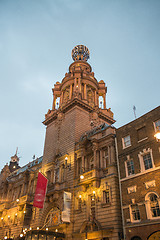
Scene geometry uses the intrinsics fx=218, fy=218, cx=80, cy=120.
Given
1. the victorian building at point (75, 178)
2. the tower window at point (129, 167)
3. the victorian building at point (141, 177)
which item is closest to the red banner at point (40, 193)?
the victorian building at point (75, 178)

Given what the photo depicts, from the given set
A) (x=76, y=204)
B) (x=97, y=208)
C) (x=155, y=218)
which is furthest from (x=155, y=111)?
(x=76, y=204)

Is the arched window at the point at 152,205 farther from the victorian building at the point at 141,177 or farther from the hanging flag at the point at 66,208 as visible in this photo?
the hanging flag at the point at 66,208

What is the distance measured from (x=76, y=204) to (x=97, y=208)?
16.0ft

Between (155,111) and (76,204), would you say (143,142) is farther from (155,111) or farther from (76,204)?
(76,204)

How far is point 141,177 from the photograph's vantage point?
2516 cm

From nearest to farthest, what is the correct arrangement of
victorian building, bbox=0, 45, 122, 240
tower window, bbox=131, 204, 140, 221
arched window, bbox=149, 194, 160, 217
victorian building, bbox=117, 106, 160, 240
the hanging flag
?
arched window, bbox=149, 194, 160, 217 < victorian building, bbox=117, 106, 160, 240 < tower window, bbox=131, 204, 140, 221 < victorian building, bbox=0, 45, 122, 240 < the hanging flag

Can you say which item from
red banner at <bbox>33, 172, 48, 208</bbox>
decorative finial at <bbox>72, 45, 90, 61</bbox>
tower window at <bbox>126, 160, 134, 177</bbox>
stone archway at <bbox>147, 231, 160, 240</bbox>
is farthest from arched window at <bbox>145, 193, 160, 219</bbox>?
decorative finial at <bbox>72, 45, 90, 61</bbox>

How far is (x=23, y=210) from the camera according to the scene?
149ft

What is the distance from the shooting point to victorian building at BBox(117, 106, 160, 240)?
74.6ft

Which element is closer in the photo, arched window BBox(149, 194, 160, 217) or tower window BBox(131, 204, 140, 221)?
arched window BBox(149, 194, 160, 217)

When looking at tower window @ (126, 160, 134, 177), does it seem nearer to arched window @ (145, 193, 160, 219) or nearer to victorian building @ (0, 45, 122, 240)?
victorian building @ (0, 45, 122, 240)

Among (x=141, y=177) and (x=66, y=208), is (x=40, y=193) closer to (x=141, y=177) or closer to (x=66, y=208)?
(x=66, y=208)

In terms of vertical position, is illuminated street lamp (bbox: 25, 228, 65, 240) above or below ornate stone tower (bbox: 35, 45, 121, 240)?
below

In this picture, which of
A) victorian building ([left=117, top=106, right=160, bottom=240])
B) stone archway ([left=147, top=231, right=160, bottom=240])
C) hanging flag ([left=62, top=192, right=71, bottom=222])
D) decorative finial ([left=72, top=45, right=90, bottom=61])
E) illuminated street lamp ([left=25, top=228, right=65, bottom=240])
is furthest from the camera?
decorative finial ([left=72, top=45, right=90, bottom=61])
